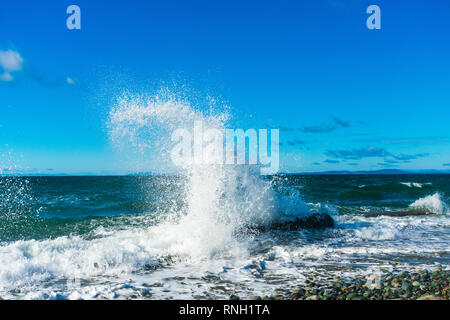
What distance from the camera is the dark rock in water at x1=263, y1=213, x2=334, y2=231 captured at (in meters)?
11.8

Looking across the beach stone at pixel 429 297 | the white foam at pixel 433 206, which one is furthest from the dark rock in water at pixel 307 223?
the white foam at pixel 433 206

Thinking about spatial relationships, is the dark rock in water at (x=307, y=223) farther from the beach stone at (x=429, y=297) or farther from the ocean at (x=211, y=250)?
the beach stone at (x=429, y=297)

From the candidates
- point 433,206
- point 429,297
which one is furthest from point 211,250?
point 433,206

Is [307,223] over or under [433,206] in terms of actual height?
over

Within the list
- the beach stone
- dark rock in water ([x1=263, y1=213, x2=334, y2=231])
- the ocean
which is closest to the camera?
the beach stone

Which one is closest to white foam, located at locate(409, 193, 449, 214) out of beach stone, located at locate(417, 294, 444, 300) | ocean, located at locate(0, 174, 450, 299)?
ocean, located at locate(0, 174, 450, 299)

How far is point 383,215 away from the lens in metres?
15.7

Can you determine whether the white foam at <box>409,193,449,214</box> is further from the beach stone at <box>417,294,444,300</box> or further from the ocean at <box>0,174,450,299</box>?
the beach stone at <box>417,294,444,300</box>

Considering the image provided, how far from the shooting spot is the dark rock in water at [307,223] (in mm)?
11773

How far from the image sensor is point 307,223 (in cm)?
1214

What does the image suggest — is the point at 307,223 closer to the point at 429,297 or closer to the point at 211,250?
the point at 211,250

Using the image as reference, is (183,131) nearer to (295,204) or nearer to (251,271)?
(295,204)

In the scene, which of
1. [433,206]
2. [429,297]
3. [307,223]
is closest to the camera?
[429,297]

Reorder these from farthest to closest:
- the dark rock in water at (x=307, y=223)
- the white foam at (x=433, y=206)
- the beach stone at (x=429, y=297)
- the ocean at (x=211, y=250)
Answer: the white foam at (x=433, y=206) < the dark rock in water at (x=307, y=223) < the ocean at (x=211, y=250) < the beach stone at (x=429, y=297)
